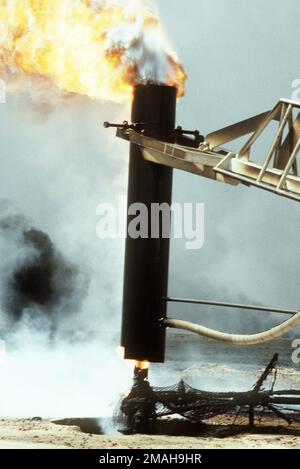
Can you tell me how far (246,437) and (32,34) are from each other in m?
8.80

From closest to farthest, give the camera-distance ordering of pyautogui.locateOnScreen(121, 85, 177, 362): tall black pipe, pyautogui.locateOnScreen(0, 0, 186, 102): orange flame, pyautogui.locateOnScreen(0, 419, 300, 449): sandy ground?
1. pyautogui.locateOnScreen(0, 419, 300, 449): sandy ground
2. pyautogui.locateOnScreen(121, 85, 177, 362): tall black pipe
3. pyautogui.locateOnScreen(0, 0, 186, 102): orange flame

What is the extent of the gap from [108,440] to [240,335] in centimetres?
310

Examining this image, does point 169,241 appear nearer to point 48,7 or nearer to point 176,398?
point 176,398

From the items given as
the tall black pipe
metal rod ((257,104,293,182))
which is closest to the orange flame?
the tall black pipe

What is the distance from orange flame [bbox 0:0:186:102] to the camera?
1532 cm

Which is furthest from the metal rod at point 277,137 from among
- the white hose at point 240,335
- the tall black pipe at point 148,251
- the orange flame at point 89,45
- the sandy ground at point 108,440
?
the sandy ground at point 108,440

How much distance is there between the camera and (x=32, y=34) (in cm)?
1587

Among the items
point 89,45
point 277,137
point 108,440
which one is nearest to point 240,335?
point 108,440

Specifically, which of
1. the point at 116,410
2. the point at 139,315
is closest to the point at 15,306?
the point at 116,410

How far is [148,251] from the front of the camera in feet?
49.7

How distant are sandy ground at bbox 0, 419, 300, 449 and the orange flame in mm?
6360

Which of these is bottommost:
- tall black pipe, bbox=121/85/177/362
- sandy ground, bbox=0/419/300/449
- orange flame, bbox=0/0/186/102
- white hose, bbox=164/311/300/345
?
sandy ground, bbox=0/419/300/449

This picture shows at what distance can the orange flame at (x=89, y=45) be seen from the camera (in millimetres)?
15320

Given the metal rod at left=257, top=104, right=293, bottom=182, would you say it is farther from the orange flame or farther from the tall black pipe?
the orange flame
